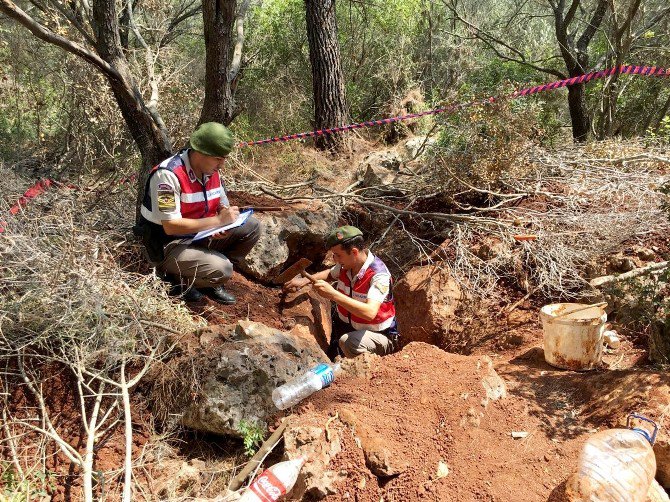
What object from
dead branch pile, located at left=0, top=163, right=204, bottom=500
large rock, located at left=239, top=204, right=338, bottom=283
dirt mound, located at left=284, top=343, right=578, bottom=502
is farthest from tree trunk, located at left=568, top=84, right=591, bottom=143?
dead branch pile, located at left=0, top=163, right=204, bottom=500

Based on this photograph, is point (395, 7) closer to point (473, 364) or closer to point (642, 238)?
point (642, 238)

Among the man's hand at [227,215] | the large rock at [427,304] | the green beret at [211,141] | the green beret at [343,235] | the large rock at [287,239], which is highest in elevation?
the green beret at [211,141]

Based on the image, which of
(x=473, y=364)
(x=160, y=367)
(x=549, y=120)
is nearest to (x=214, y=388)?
(x=160, y=367)

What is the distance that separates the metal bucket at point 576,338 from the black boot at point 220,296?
2.38 m

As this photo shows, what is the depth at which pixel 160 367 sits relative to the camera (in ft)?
10.8

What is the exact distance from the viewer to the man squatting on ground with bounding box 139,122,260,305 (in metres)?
3.92

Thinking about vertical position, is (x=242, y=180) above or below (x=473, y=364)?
above

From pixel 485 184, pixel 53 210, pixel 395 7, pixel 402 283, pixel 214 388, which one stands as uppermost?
pixel 395 7

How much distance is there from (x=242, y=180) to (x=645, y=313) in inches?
169

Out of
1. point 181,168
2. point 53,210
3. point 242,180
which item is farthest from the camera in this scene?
point 242,180

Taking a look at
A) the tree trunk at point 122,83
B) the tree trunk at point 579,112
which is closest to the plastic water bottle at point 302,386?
the tree trunk at point 122,83

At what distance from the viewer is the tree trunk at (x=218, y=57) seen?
15.4 ft

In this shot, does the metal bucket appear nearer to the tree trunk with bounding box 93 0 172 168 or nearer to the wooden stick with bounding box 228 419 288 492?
the wooden stick with bounding box 228 419 288 492

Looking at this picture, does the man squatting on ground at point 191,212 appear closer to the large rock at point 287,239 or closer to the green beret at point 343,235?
the large rock at point 287,239
